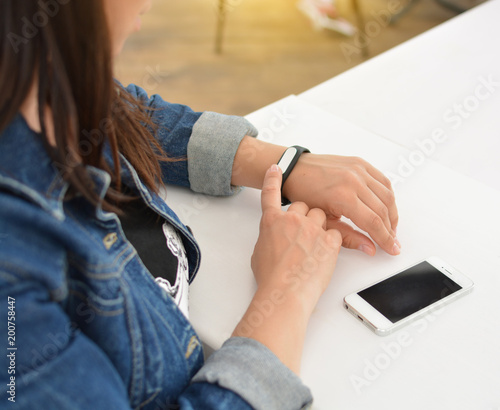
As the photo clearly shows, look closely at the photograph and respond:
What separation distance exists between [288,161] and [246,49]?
77.0 inches

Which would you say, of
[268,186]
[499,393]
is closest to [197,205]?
[268,186]

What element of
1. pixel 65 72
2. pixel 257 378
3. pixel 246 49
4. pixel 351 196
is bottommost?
pixel 246 49

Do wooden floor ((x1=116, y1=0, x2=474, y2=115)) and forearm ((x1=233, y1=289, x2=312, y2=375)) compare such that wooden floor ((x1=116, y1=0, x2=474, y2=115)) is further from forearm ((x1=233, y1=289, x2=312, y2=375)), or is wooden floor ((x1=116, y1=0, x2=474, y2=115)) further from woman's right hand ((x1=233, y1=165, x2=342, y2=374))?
forearm ((x1=233, y1=289, x2=312, y2=375))

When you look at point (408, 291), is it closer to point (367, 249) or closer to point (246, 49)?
point (367, 249)

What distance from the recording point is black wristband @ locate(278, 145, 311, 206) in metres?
0.82

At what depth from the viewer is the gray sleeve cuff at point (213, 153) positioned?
83 cm

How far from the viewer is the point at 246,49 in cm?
265

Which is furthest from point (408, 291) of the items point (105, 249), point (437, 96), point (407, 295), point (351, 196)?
point (437, 96)

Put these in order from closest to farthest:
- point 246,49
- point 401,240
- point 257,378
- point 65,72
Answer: point 65,72, point 257,378, point 401,240, point 246,49

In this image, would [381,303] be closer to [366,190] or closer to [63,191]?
[366,190]

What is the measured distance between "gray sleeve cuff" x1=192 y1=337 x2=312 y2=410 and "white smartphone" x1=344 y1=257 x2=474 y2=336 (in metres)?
0.15

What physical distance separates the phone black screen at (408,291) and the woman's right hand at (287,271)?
66mm

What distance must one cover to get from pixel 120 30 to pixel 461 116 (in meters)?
0.74

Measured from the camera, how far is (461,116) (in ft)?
3.40
